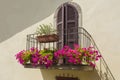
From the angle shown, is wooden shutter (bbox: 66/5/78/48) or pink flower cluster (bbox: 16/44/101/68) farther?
wooden shutter (bbox: 66/5/78/48)

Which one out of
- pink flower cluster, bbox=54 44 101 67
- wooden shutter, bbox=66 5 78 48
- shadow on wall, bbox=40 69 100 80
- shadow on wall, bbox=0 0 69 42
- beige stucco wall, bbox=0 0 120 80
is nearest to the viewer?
pink flower cluster, bbox=54 44 101 67

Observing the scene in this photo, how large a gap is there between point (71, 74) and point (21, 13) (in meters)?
2.52

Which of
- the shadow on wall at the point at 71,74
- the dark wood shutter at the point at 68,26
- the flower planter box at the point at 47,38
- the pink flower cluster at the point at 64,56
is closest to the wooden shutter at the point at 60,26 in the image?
the dark wood shutter at the point at 68,26

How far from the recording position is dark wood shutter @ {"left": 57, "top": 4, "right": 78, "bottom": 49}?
6.78 metres

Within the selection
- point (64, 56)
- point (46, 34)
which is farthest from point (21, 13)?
point (64, 56)

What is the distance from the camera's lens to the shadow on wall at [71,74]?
634 centimetres

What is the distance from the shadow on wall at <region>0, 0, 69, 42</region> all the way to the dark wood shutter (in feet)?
1.55

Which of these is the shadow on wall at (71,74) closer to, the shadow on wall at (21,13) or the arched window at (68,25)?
the arched window at (68,25)

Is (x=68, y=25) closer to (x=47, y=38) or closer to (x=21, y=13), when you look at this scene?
(x=47, y=38)

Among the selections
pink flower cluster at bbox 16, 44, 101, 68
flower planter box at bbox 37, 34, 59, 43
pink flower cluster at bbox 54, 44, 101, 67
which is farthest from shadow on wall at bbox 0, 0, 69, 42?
pink flower cluster at bbox 54, 44, 101, 67

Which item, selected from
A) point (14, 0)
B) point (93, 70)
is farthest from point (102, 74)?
point (14, 0)

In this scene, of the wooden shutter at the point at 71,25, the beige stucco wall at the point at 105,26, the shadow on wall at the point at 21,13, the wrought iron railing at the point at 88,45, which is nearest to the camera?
the beige stucco wall at the point at 105,26

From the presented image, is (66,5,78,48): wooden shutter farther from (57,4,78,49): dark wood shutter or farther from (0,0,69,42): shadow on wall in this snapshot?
(0,0,69,42): shadow on wall

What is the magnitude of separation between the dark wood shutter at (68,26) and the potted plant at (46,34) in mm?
186
